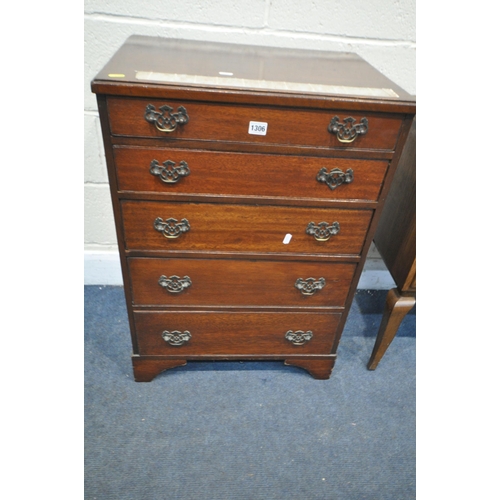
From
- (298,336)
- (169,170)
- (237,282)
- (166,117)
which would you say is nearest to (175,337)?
(237,282)

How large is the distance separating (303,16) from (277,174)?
2.34 feet

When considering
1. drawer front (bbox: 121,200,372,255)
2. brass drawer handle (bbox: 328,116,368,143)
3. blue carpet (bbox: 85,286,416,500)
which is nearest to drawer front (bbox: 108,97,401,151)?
brass drawer handle (bbox: 328,116,368,143)

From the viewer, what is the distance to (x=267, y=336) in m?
1.41

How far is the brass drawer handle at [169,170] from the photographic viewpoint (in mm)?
996

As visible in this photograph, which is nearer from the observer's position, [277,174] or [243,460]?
[277,174]

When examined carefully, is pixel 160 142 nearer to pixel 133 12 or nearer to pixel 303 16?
pixel 133 12

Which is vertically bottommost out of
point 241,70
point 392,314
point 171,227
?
point 392,314

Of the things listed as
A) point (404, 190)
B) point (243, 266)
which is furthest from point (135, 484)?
point (404, 190)

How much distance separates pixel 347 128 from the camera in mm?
972

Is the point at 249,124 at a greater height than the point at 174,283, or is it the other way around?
the point at 249,124

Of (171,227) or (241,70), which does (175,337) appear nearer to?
(171,227)

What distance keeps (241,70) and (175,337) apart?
0.90 metres

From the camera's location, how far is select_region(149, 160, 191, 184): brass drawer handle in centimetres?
100

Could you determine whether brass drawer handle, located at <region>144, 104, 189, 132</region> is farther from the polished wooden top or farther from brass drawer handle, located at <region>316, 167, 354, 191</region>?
brass drawer handle, located at <region>316, 167, 354, 191</region>
